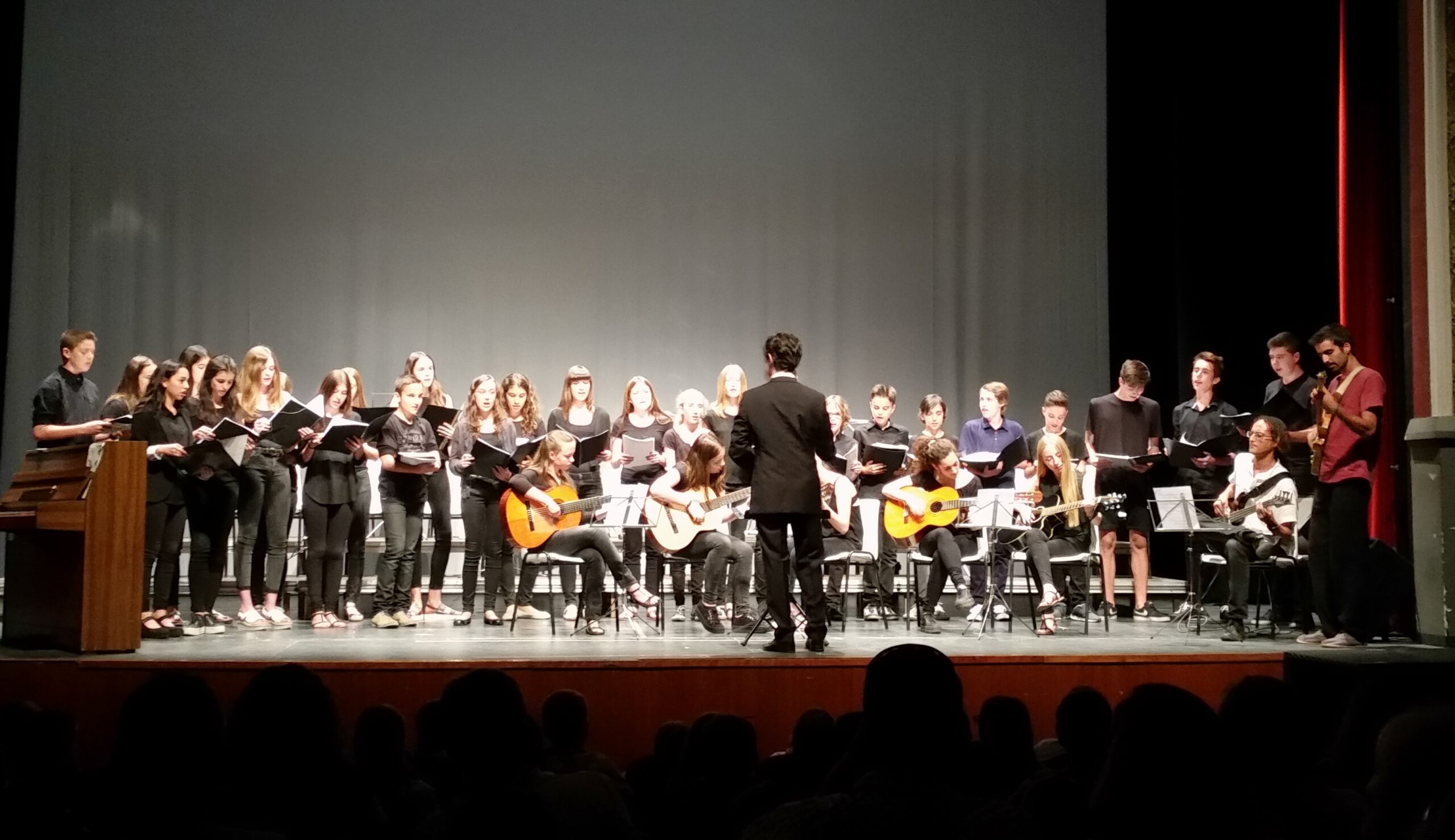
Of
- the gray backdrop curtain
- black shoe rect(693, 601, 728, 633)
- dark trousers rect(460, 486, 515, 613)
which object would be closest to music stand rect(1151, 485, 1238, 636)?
black shoe rect(693, 601, 728, 633)

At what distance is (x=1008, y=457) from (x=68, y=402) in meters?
5.81

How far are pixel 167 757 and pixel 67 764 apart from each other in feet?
2.92

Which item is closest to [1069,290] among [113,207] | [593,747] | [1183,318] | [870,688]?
[1183,318]

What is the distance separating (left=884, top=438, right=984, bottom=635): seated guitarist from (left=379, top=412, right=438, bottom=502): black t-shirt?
122 inches

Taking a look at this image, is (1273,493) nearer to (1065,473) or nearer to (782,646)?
(1065,473)

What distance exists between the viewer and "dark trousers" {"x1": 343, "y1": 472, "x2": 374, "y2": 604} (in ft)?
24.8

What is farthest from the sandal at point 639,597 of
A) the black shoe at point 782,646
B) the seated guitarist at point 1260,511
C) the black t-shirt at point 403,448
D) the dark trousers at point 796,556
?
the seated guitarist at point 1260,511

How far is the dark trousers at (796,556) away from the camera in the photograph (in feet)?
20.0

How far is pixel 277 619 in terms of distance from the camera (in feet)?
24.2

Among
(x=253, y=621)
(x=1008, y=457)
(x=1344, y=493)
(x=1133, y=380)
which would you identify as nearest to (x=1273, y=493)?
(x=1344, y=493)

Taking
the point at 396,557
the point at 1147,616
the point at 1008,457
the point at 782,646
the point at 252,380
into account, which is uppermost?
the point at 252,380

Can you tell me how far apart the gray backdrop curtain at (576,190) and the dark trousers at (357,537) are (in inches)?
126

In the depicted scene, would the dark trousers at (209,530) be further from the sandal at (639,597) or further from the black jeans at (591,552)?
the sandal at (639,597)

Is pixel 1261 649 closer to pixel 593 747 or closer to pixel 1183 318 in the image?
pixel 593 747
